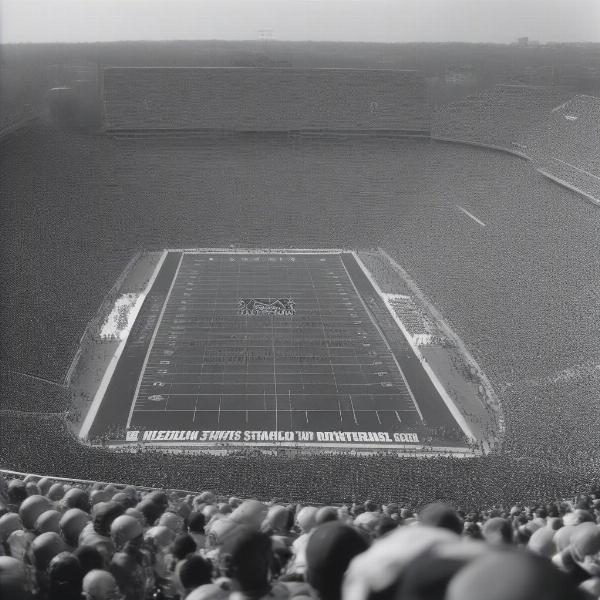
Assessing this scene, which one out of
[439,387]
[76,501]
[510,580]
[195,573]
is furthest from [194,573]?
[439,387]

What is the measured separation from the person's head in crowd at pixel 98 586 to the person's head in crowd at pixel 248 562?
937mm

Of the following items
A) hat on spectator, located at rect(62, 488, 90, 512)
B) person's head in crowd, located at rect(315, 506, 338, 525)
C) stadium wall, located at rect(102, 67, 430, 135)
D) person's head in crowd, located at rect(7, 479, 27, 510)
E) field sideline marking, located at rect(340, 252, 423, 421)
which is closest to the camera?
person's head in crowd, located at rect(315, 506, 338, 525)

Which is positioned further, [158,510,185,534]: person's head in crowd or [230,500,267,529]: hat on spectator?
[158,510,185,534]: person's head in crowd

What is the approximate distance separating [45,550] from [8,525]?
3.46ft

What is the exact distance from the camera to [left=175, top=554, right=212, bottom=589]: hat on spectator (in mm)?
3385

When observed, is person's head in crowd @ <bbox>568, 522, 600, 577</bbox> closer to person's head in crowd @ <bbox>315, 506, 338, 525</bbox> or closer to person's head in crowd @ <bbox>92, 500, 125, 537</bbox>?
person's head in crowd @ <bbox>315, 506, 338, 525</bbox>

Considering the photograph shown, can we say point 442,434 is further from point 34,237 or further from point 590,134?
point 590,134

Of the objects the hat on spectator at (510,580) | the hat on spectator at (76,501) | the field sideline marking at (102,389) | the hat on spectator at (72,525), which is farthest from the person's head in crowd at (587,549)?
the field sideline marking at (102,389)

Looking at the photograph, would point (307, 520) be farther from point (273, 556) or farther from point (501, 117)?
point (501, 117)

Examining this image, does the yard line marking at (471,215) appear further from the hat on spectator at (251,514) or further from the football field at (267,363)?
the hat on spectator at (251,514)

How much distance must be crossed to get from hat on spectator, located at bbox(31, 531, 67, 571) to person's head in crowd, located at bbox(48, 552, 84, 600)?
0.34 m

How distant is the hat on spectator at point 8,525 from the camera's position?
14.8 ft

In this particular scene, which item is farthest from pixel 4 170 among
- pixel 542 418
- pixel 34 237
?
pixel 542 418

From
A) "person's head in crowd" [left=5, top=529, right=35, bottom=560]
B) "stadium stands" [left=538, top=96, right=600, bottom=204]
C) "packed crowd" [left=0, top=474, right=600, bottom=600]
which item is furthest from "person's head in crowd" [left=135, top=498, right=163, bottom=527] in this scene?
"stadium stands" [left=538, top=96, right=600, bottom=204]
